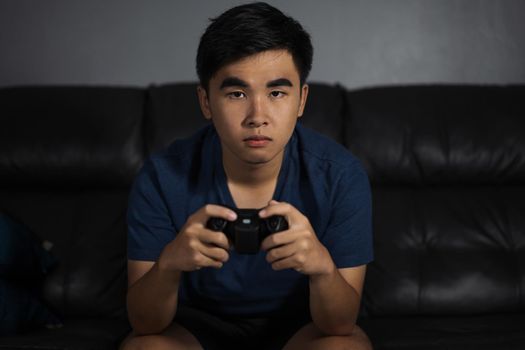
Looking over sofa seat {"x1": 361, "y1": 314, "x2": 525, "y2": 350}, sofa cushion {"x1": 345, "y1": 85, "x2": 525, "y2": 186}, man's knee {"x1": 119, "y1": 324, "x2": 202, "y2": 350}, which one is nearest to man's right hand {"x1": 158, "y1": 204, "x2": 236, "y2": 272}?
man's knee {"x1": 119, "y1": 324, "x2": 202, "y2": 350}

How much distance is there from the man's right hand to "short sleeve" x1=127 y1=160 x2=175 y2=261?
8.3 inches

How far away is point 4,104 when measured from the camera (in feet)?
6.55

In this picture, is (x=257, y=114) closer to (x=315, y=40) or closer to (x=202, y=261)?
(x=202, y=261)

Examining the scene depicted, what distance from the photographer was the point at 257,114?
1257 mm

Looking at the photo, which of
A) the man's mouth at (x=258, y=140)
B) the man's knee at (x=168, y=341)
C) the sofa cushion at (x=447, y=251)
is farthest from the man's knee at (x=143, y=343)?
the sofa cushion at (x=447, y=251)

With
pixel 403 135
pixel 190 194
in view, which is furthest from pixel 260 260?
pixel 403 135

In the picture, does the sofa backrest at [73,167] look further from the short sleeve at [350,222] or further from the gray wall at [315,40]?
the short sleeve at [350,222]

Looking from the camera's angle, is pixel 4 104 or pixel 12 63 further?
pixel 12 63

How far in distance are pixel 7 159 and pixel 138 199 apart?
74 cm

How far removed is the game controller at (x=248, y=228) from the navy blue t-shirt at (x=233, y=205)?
0.31 metres

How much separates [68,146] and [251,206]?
0.76m

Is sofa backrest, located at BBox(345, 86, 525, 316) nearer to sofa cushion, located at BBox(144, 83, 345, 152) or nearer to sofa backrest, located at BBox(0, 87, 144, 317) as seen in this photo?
sofa cushion, located at BBox(144, 83, 345, 152)

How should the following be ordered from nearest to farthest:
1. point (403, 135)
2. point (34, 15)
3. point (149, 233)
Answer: point (149, 233) < point (403, 135) < point (34, 15)

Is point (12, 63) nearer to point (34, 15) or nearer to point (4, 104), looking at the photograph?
point (34, 15)
